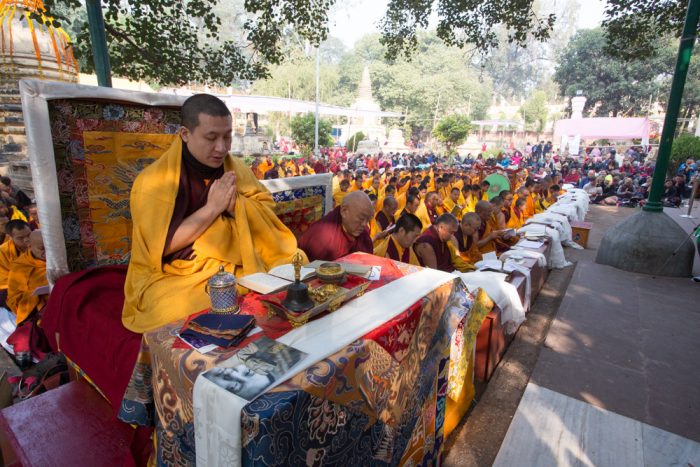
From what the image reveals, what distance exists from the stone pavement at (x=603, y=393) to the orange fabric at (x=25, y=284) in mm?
3672

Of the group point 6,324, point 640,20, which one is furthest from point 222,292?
point 640,20

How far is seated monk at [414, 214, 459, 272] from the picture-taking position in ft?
13.6

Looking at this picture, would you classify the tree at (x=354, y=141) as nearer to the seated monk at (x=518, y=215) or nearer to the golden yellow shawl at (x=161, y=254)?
the seated monk at (x=518, y=215)

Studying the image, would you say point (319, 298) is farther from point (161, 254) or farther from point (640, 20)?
point (640, 20)

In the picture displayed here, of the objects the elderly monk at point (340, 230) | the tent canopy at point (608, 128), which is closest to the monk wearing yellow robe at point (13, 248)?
the elderly monk at point (340, 230)

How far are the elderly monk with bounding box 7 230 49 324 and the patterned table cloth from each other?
8.99 feet

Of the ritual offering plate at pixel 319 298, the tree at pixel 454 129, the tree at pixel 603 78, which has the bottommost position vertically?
the ritual offering plate at pixel 319 298

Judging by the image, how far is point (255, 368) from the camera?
1.25 metres

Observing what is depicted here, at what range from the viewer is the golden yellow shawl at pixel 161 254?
1810 mm

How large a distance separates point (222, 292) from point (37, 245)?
3.07 metres

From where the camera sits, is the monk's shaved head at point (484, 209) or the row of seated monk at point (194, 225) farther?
the monk's shaved head at point (484, 209)

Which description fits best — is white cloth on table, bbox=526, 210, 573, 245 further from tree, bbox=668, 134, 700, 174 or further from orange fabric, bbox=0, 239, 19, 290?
tree, bbox=668, 134, 700, 174

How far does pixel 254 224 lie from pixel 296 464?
1271 millimetres

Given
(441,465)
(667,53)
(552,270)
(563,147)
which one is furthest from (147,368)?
(667,53)
